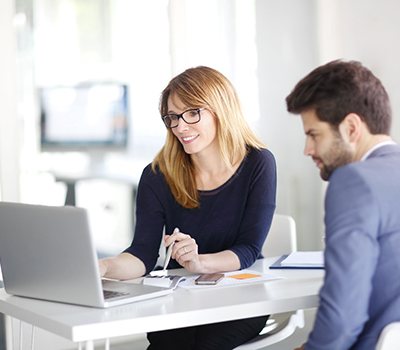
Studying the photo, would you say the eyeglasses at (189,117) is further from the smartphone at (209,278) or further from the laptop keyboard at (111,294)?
the laptop keyboard at (111,294)

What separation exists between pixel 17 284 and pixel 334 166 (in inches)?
36.9

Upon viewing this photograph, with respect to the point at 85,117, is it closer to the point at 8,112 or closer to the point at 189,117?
the point at 8,112

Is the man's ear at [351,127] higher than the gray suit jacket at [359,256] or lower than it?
higher

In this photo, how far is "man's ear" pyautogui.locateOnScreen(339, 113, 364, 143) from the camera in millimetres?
2057

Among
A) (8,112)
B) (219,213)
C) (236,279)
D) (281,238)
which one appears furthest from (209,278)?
(8,112)

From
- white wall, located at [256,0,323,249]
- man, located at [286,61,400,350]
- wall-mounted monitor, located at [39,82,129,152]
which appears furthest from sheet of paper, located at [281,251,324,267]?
white wall, located at [256,0,323,249]

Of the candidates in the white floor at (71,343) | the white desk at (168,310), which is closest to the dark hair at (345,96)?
the white desk at (168,310)

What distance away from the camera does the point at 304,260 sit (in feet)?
9.07

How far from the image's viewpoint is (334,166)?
2.10m

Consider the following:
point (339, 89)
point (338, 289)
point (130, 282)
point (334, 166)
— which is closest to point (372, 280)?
point (338, 289)

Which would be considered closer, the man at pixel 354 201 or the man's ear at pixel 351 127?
the man at pixel 354 201

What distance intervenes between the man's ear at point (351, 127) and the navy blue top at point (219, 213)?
2.74 feet

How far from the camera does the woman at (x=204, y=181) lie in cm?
290

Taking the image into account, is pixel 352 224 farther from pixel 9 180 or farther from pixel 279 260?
pixel 9 180
